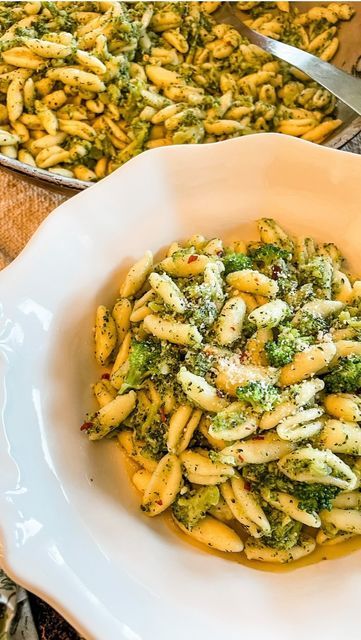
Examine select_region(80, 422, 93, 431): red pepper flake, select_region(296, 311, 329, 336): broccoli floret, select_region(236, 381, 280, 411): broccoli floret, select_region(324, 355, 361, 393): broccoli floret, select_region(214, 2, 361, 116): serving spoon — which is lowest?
select_region(80, 422, 93, 431): red pepper flake

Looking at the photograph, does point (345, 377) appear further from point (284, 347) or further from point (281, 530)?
point (281, 530)

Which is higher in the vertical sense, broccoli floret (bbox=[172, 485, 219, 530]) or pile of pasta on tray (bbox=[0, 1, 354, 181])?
pile of pasta on tray (bbox=[0, 1, 354, 181])

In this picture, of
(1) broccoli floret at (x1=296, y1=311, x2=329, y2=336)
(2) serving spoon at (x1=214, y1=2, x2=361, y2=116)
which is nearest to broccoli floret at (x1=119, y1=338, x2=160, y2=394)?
(1) broccoli floret at (x1=296, y1=311, x2=329, y2=336)

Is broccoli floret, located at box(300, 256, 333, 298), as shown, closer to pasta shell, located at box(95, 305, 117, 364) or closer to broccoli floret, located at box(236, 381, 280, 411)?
broccoli floret, located at box(236, 381, 280, 411)

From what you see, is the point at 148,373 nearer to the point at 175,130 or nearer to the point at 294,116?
the point at 175,130

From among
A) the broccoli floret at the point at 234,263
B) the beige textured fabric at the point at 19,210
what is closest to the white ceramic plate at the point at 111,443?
the broccoli floret at the point at 234,263

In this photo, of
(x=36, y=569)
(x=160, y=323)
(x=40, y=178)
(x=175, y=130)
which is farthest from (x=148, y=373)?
(x=175, y=130)

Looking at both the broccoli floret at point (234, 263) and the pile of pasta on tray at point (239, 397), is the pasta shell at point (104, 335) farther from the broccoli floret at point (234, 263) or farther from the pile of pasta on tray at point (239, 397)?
the broccoli floret at point (234, 263)
